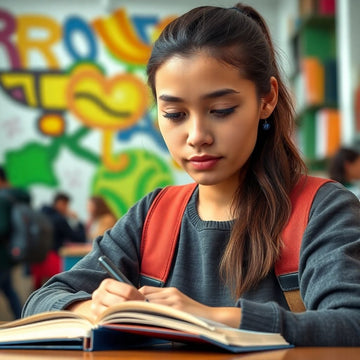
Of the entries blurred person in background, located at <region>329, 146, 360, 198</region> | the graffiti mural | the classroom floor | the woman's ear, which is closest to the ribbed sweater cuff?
the woman's ear

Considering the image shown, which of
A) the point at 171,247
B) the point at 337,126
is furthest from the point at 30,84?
the point at 171,247

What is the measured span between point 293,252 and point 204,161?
209 mm

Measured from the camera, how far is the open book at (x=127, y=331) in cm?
89

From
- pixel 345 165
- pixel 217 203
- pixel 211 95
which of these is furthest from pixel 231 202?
pixel 345 165

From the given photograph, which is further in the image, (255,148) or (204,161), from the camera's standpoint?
(255,148)

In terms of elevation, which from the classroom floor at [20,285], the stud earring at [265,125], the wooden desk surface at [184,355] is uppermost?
the stud earring at [265,125]

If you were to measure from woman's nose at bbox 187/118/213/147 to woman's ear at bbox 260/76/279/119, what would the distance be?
7.2 inches

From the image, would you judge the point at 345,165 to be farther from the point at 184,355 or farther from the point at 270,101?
the point at 184,355

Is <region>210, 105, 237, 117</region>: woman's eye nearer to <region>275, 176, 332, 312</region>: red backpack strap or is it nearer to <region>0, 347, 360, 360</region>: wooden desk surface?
<region>275, 176, 332, 312</region>: red backpack strap

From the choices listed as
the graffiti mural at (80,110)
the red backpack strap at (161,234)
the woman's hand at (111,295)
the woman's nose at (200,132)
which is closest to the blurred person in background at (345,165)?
the red backpack strap at (161,234)

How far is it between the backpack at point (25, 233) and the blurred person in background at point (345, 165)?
7.42ft

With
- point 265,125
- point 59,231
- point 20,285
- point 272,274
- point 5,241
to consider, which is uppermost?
point 265,125

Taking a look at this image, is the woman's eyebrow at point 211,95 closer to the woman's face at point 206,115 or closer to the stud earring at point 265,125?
the woman's face at point 206,115

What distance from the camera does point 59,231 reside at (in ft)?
24.2
